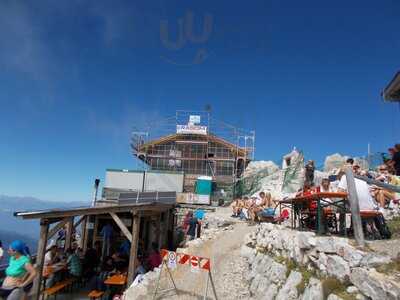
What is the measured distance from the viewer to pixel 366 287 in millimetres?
4078

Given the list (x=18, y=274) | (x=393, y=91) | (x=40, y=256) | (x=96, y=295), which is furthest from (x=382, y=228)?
(x=393, y=91)

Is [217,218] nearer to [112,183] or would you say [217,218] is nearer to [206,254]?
[206,254]

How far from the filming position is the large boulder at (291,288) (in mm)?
5773

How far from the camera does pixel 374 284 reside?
3.93 metres

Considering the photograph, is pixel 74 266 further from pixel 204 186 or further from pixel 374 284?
pixel 204 186

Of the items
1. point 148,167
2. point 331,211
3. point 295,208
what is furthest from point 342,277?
point 148,167

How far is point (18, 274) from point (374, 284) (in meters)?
5.50

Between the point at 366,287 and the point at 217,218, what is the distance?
643 inches

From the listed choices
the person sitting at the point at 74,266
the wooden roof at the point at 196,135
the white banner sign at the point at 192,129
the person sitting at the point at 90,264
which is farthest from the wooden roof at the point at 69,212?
the wooden roof at the point at 196,135

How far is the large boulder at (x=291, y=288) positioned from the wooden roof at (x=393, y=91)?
1352cm

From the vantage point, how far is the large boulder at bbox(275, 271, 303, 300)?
18.9 ft

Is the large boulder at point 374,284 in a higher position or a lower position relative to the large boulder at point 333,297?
higher

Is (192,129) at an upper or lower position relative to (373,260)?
upper

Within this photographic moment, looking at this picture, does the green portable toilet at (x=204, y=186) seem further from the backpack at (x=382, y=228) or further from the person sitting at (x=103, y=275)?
the backpack at (x=382, y=228)
